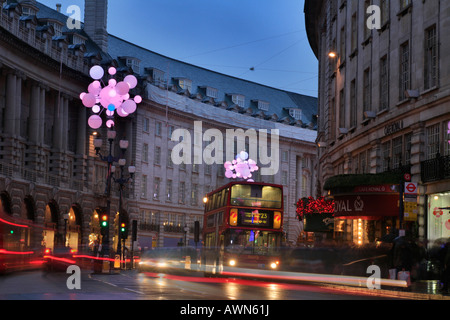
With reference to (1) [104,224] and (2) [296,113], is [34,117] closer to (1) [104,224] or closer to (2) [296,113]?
(1) [104,224]

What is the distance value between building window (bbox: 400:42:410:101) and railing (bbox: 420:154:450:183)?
12.7 ft

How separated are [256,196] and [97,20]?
2147 inches

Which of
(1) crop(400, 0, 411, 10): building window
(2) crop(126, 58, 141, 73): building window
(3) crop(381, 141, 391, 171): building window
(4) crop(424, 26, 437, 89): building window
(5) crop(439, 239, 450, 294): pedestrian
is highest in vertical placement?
(2) crop(126, 58, 141, 73): building window

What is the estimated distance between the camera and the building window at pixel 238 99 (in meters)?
115

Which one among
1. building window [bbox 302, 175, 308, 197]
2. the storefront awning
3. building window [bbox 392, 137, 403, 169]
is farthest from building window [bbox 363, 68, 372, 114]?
building window [bbox 302, 175, 308, 197]

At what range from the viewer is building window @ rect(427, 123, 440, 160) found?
32906 mm

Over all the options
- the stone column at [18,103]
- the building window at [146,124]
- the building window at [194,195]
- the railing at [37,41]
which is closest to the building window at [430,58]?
the railing at [37,41]

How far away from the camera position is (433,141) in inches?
1309

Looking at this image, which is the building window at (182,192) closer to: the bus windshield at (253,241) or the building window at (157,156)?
the building window at (157,156)

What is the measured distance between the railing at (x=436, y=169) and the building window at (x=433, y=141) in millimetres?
352

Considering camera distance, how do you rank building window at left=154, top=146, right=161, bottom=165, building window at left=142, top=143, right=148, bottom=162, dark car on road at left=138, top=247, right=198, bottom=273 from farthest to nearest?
building window at left=154, top=146, right=161, bottom=165 → building window at left=142, top=143, right=148, bottom=162 → dark car on road at left=138, top=247, right=198, bottom=273

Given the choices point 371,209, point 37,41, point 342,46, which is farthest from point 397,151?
point 37,41

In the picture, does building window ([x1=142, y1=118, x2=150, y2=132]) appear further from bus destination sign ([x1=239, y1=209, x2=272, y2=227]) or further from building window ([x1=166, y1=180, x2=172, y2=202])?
bus destination sign ([x1=239, y1=209, x2=272, y2=227])

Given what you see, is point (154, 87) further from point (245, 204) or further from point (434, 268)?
point (434, 268)
